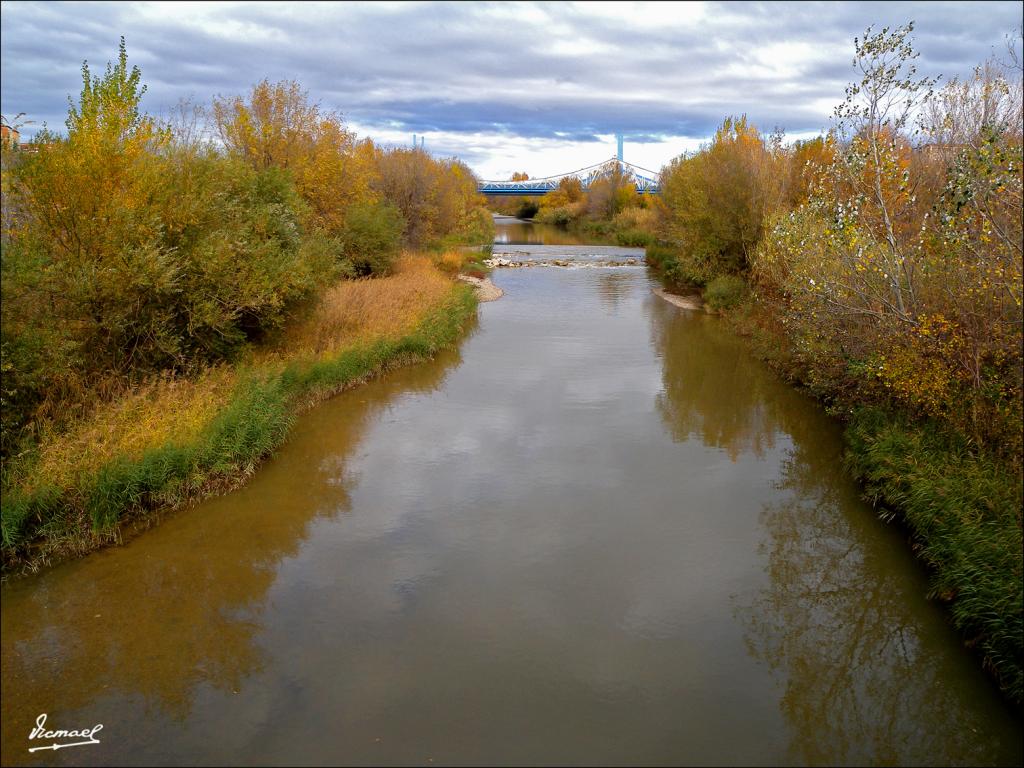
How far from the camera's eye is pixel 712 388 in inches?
734

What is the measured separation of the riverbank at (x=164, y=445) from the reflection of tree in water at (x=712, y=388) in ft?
24.8

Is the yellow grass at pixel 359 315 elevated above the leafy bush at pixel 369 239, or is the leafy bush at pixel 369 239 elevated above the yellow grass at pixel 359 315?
the leafy bush at pixel 369 239

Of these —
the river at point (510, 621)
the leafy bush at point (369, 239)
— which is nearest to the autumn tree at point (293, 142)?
the leafy bush at point (369, 239)

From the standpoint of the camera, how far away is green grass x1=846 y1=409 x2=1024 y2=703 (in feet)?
25.0

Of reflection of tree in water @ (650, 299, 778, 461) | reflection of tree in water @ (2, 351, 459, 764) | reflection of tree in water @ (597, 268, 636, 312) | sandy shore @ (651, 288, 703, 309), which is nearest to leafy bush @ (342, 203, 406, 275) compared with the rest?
reflection of tree in water @ (597, 268, 636, 312)

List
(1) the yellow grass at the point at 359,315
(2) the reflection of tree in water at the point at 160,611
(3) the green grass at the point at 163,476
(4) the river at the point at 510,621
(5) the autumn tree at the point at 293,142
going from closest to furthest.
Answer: (4) the river at the point at 510,621
(2) the reflection of tree in water at the point at 160,611
(3) the green grass at the point at 163,476
(1) the yellow grass at the point at 359,315
(5) the autumn tree at the point at 293,142

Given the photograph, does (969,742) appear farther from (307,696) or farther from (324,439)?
(324,439)

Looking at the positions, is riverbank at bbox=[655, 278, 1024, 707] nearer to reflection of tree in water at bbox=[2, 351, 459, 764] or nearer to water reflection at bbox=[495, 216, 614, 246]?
reflection of tree in water at bbox=[2, 351, 459, 764]

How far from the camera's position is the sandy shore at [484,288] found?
3238 centimetres

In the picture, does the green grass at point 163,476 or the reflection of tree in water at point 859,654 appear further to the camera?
the green grass at point 163,476

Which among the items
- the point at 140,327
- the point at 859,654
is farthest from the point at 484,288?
the point at 859,654

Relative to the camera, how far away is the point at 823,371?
595 inches

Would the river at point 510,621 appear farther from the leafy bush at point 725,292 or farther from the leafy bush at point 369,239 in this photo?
the leafy bush at point 725,292

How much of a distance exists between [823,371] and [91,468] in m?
12.9
